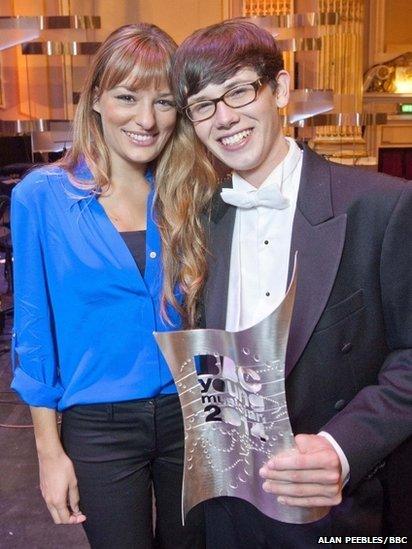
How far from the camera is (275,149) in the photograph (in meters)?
1.21

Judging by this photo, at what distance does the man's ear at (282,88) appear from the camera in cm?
123

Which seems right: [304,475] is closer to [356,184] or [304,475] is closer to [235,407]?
[235,407]

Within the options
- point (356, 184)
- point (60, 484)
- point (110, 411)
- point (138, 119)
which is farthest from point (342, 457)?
point (138, 119)

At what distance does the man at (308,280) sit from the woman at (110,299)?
0.16m

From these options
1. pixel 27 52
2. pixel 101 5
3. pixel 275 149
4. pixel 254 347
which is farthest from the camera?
pixel 101 5

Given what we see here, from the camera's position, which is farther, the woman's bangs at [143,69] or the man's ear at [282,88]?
the woman's bangs at [143,69]

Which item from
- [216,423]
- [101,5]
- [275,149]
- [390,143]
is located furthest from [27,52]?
[390,143]

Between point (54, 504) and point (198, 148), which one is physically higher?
point (198, 148)

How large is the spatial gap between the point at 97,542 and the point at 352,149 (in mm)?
6035

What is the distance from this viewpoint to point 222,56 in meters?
1.16

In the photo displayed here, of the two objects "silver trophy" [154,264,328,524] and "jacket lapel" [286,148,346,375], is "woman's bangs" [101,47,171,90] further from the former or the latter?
"silver trophy" [154,264,328,524]

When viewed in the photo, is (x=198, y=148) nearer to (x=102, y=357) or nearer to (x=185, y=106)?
(x=185, y=106)

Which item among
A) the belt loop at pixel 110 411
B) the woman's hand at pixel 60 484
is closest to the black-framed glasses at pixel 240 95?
the belt loop at pixel 110 411

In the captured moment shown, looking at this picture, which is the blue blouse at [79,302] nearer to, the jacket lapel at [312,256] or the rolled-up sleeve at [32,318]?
the rolled-up sleeve at [32,318]
